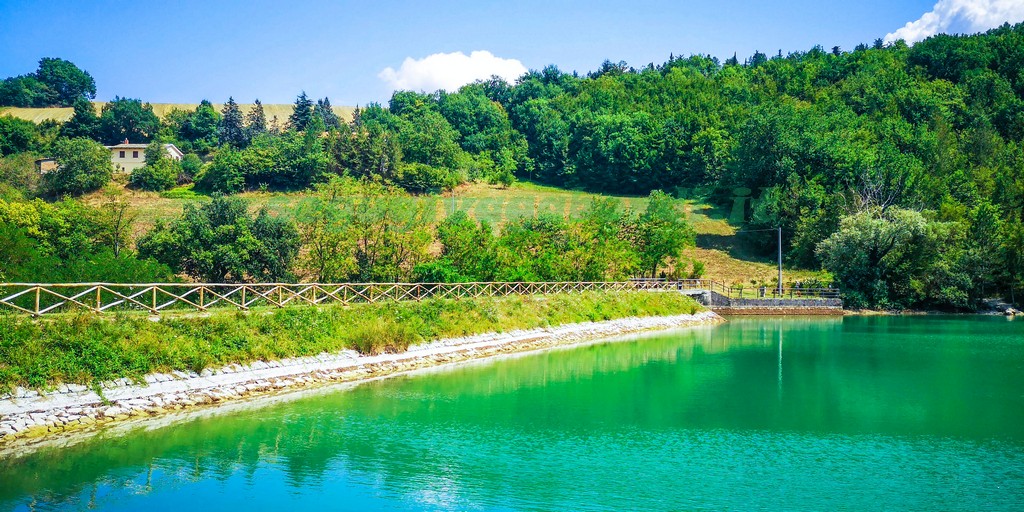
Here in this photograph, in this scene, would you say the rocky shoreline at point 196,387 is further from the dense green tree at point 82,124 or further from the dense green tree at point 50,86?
the dense green tree at point 50,86

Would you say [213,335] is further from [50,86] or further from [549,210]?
[50,86]

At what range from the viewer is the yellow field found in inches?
5743

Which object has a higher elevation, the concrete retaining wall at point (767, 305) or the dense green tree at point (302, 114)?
the dense green tree at point (302, 114)

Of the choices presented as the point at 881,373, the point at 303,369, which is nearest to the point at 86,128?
the point at 303,369

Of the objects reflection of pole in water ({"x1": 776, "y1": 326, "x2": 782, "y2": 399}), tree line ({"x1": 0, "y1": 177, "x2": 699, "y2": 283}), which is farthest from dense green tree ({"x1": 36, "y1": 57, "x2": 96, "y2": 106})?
reflection of pole in water ({"x1": 776, "y1": 326, "x2": 782, "y2": 399})

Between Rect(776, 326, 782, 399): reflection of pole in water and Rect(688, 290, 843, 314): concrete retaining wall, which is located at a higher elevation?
Rect(688, 290, 843, 314): concrete retaining wall

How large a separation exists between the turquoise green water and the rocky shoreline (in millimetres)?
1381

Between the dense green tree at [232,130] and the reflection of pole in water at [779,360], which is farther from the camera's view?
the dense green tree at [232,130]

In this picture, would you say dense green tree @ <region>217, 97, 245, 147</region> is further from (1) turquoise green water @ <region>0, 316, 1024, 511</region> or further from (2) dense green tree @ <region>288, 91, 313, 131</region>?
(1) turquoise green water @ <region>0, 316, 1024, 511</region>

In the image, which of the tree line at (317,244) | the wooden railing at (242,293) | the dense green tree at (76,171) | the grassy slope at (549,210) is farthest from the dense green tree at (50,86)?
the wooden railing at (242,293)

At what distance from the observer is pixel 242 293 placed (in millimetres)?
27766

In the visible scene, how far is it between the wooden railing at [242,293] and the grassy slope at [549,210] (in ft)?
31.4

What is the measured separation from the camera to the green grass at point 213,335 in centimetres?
1955

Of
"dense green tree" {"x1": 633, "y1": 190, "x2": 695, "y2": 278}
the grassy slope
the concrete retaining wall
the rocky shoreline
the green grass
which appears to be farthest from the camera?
the grassy slope
